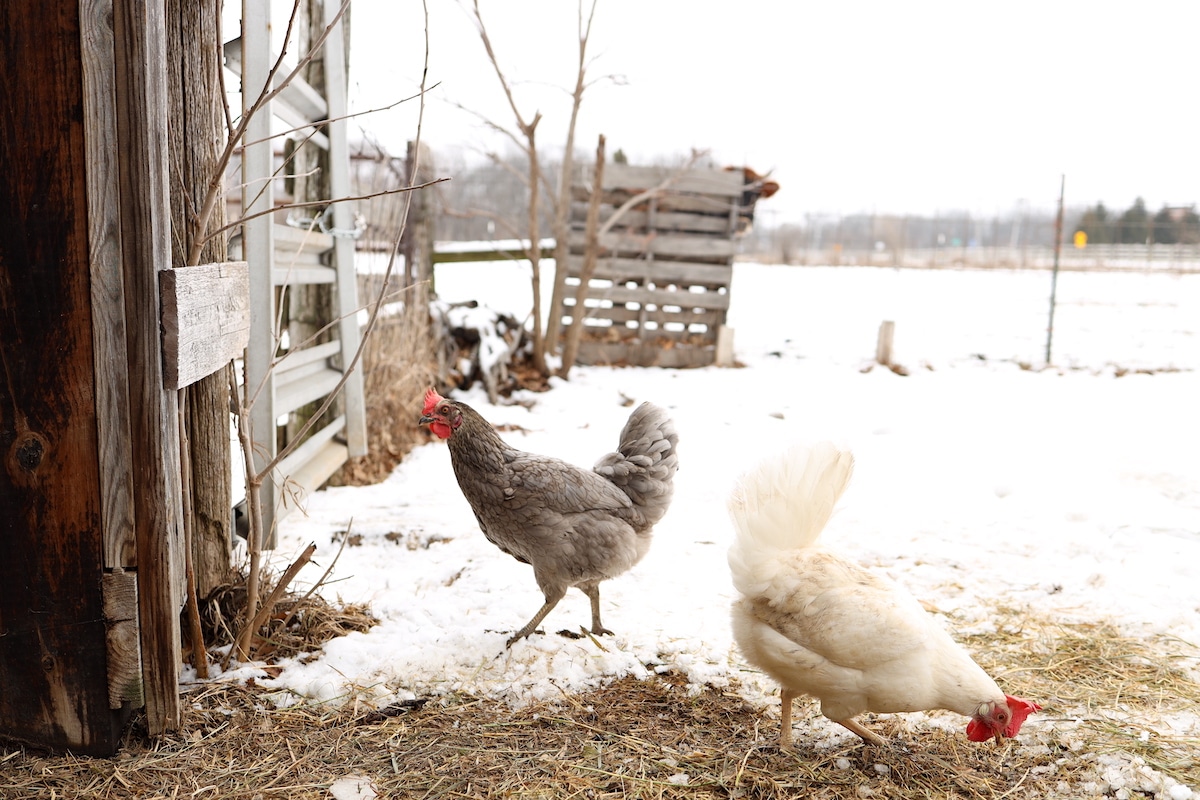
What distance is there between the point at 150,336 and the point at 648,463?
6.54 ft

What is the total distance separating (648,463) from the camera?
3359 millimetres

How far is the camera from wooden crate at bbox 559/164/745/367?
992 cm

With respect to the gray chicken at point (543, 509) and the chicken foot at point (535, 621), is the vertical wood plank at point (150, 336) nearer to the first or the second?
the gray chicken at point (543, 509)

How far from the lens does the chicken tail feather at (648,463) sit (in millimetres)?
3359

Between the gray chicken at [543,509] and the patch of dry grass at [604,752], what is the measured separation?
1.59 feet

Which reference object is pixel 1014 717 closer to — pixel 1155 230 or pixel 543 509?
pixel 543 509

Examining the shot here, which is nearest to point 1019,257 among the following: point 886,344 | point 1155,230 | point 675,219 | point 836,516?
point 1155,230

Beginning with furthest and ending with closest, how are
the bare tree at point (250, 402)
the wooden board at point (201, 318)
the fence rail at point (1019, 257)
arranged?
the fence rail at point (1019, 257), the bare tree at point (250, 402), the wooden board at point (201, 318)

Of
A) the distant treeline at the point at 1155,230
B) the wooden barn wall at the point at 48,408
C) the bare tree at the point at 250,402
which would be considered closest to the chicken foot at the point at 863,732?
the bare tree at the point at 250,402

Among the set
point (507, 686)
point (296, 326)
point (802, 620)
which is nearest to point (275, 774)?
point (507, 686)

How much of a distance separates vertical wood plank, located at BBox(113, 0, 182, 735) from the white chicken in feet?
5.56

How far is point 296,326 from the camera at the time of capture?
484 centimetres

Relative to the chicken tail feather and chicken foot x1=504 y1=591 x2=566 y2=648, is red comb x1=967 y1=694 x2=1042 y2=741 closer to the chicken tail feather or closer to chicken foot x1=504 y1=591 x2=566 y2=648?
the chicken tail feather

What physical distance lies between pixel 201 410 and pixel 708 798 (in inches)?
80.2
